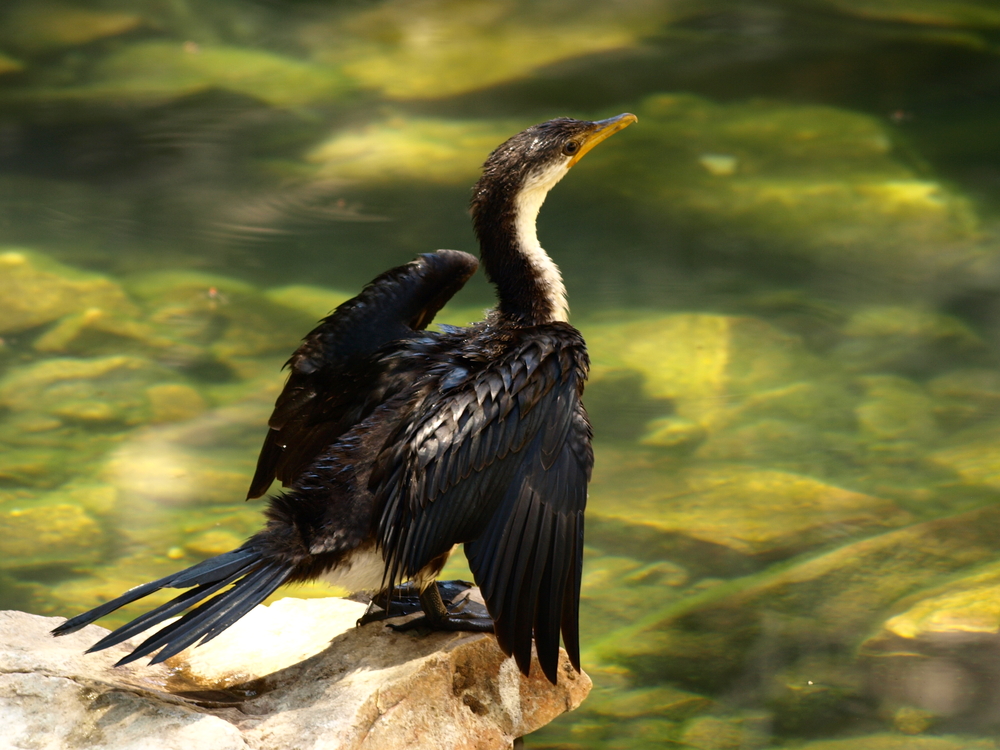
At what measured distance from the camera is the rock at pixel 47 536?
439 centimetres

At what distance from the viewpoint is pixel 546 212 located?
7133mm

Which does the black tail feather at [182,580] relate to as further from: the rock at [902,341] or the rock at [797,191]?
the rock at [797,191]

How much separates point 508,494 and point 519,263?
80 centimetres

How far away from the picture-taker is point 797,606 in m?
4.10

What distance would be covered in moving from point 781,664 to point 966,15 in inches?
248

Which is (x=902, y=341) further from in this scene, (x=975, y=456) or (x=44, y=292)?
(x=44, y=292)

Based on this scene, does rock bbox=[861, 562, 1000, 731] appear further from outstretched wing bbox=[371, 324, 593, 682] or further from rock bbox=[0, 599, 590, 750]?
outstretched wing bbox=[371, 324, 593, 682]

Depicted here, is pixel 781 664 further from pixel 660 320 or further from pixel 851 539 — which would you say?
pixel 660 320

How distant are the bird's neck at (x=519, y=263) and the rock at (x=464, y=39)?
16.5 feet

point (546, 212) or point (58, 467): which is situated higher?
point (546, 212)

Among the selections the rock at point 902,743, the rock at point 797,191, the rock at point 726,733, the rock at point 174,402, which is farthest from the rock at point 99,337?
the rock at point 902,743

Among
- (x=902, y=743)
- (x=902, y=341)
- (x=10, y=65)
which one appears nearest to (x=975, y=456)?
(x=902, y=341)

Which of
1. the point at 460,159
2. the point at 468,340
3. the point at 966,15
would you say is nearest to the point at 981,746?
the point at 468,340

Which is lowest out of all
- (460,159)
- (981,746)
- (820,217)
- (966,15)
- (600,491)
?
(981,746)
